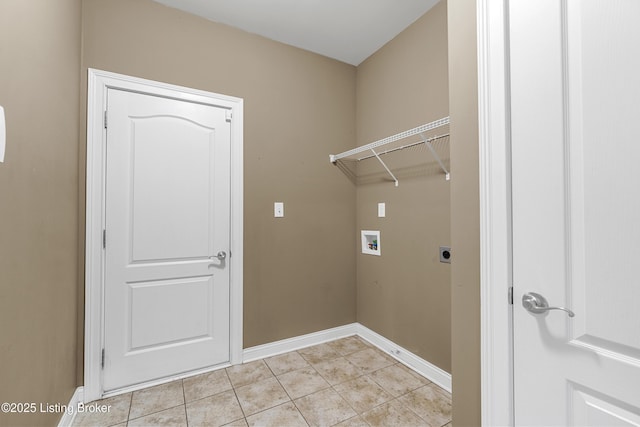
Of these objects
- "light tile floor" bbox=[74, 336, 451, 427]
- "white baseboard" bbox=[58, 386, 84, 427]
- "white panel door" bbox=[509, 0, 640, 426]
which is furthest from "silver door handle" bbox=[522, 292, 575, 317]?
"white baseboard" bbox=[58, 386, 84, 427]

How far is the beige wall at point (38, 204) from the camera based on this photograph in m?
1.04

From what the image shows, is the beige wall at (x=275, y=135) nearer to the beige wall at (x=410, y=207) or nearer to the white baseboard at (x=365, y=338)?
the white baseboard at (x=365, y=338)

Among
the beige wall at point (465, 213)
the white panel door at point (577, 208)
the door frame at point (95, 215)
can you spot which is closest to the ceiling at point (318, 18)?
the door frame at point (95, 215)

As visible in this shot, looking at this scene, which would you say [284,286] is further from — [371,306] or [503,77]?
[503,77]

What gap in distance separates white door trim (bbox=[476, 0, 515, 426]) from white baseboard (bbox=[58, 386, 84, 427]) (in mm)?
2112

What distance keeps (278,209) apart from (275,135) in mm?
654

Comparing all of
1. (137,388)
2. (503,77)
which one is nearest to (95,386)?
(137,388)

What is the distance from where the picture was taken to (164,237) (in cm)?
208

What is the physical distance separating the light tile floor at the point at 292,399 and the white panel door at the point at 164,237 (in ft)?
0.75

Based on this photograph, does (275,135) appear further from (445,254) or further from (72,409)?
(72,409)

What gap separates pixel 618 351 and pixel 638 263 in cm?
26

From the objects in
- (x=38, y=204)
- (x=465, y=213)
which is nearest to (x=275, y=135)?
(x=38, y=204)

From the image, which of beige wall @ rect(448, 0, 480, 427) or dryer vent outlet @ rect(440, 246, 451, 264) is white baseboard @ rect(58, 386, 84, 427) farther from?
dryer vent outlet @ rect(440, 246, 451, 264)

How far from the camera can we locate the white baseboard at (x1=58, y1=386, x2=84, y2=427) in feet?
5.14
